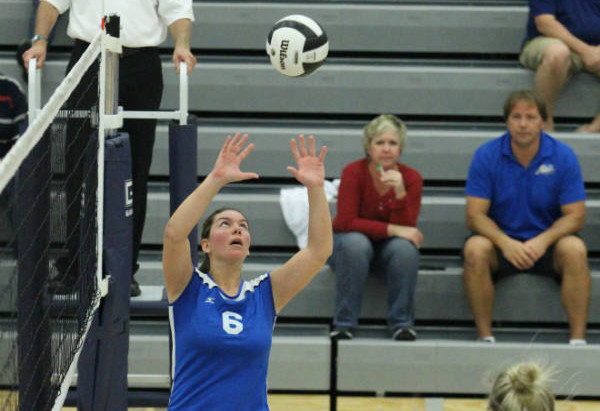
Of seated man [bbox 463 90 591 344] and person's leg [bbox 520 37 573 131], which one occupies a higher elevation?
person's leg [bbox 520 37 573 131]

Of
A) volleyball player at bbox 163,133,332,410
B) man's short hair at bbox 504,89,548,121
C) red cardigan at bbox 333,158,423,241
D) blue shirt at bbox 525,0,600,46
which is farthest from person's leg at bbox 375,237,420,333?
volleyball player at bbox 163,133,332,410

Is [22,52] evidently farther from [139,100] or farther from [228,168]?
[228,168]

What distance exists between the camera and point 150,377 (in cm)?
646

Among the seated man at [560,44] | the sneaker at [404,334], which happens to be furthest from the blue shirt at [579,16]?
the sneaker at [404,334]

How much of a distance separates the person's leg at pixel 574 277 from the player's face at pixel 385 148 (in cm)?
117

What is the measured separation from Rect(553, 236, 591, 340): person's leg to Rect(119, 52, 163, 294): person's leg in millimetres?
2691

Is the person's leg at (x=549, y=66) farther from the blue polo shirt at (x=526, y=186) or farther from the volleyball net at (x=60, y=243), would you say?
the volleyball net at (x=60, y=243)

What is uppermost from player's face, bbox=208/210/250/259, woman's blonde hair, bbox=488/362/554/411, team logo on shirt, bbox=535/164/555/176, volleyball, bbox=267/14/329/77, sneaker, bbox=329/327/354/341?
volleyball, bbox=267/14/329/77

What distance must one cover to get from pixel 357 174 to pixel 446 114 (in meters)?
1.39

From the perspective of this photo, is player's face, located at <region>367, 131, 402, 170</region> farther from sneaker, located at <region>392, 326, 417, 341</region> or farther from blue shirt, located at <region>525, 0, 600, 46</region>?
blue shirt, located at <region>525, 0, 600, 46</region>

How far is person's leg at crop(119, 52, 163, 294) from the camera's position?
6.37 meters

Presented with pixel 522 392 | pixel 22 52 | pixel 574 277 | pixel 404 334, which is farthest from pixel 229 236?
pixel 22 52

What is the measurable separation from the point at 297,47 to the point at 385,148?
1.66 metres

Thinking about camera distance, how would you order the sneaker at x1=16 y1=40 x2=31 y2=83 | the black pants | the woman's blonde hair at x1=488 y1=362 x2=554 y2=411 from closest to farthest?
1. the woman's blonde hair at x1=488 y1=362 x2=554 y2=411
2. the black pants
3. the sneaker at x1=16 y1=40 x2=31 y2=83
